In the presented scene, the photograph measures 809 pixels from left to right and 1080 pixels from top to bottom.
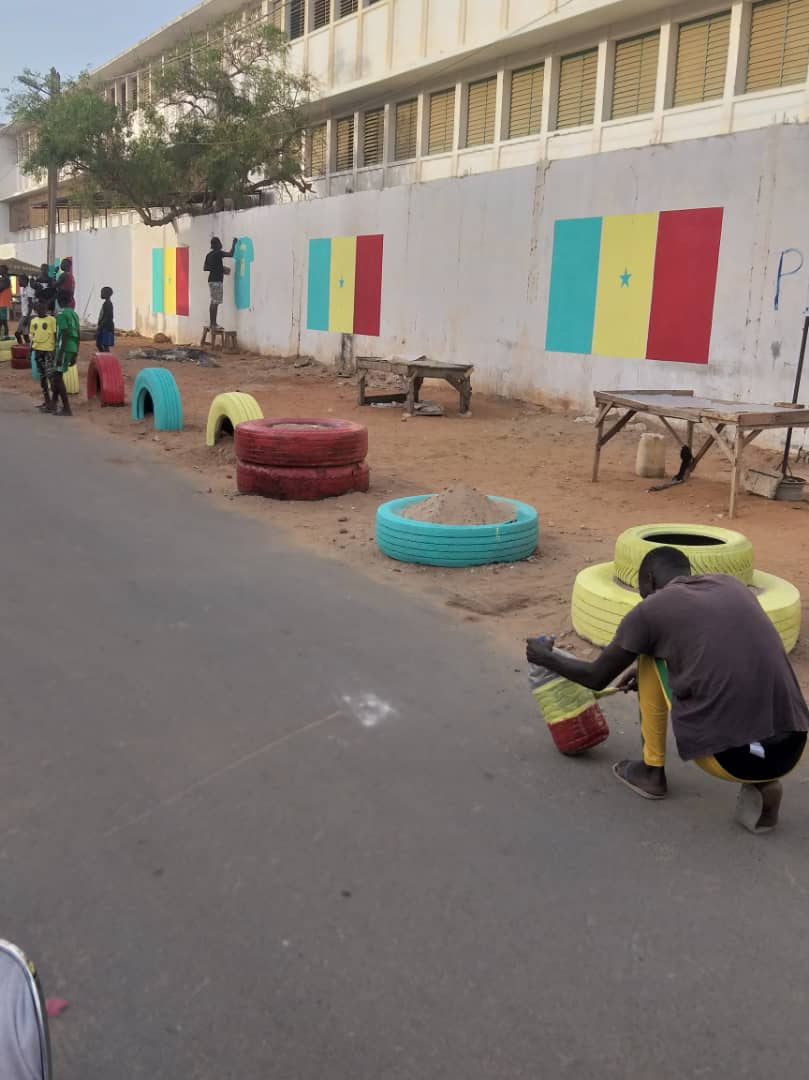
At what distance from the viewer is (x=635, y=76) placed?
20234 mm

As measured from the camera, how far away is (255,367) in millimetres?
23078

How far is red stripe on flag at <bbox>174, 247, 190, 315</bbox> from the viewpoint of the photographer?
2991cm

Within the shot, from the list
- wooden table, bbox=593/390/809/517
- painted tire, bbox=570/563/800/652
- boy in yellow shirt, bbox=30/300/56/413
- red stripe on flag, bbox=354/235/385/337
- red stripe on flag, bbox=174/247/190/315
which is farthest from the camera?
red stripe on flag, bbox=174/247/190/315

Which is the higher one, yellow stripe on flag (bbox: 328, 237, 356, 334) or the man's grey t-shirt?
yellow stripe on flag (bbox: 328, 237, 356, 334)

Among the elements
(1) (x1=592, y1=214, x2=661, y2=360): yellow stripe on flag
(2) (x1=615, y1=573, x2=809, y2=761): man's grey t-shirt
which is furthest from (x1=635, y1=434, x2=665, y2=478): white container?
(2) (x1=615, y1=573, x2=809, y2=761): man's grey t-shirt

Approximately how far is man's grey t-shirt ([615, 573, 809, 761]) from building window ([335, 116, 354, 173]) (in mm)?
28319

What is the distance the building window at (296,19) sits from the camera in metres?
30.2

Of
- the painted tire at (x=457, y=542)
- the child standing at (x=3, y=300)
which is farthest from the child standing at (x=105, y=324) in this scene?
the painted tire at (x=457, y=542)

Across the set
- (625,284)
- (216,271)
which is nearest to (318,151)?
(216,271)

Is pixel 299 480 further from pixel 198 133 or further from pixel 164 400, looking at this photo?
pixel 198 133

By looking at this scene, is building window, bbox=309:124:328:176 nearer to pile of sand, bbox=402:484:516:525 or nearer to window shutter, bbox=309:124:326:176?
window shutter, bbox=309:124:326:176

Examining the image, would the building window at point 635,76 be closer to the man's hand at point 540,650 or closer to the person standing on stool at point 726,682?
the man's hand at point 540,650

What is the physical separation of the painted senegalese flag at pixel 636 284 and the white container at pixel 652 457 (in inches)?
111

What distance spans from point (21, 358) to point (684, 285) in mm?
15437
